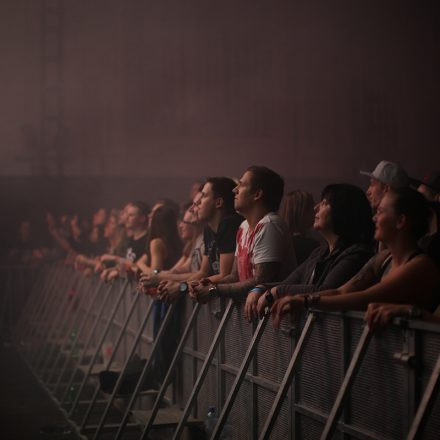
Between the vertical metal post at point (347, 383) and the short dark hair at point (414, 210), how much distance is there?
510mm

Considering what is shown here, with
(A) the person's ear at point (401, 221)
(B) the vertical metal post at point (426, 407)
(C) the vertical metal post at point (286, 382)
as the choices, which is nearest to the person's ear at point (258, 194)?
(C) the vertical metal post at point (286, 382)

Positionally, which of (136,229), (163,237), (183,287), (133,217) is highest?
(183,287)

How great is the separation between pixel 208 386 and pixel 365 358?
199 cm

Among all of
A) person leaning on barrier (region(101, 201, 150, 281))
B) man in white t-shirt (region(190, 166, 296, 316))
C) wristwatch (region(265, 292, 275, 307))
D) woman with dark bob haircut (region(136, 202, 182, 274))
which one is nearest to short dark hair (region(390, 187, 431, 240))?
wristwatch (region(265, 292, 275, 307))

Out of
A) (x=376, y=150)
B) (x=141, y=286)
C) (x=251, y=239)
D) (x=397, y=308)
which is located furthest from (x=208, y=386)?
(x=376, y=150)

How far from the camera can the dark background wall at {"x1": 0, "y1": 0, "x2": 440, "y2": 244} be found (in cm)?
1561

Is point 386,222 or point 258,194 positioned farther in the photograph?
point 258,194

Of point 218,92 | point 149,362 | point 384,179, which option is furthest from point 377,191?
point 218,92

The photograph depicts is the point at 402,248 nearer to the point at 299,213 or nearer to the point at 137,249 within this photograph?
the point at 299,213

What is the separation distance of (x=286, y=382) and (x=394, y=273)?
0.55m

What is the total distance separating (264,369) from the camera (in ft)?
14.3

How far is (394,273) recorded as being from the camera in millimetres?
3422

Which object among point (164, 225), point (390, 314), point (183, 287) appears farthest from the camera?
point (164, 225)

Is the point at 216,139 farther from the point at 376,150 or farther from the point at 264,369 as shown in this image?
the point at 264,369
